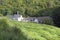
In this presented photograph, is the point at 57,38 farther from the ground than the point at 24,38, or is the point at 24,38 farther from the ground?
the point at 24,38

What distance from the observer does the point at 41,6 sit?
236 feet

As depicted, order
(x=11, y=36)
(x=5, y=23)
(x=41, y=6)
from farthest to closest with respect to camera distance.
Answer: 1. (x=41, y=6)
2. (x=5, y=23)
3. (x=11, y=36)

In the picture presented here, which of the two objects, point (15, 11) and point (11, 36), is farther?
point (15, 11)

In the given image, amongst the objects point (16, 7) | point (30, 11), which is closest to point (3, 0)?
point (16, 7)

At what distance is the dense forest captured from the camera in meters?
61.4

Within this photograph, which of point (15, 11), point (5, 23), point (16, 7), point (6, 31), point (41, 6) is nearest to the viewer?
point (6, 31)

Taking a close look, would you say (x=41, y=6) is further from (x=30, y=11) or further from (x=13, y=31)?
(x=13, y=31)

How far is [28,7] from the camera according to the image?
6994 cm

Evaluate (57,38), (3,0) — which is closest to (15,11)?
(3,0)

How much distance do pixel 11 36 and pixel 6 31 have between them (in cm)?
59

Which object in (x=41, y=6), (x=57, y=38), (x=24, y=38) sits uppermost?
(x=24, y=38)

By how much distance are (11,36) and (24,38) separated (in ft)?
1.88

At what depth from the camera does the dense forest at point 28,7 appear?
6137 centimetres

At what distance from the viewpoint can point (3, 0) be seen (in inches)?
2788
